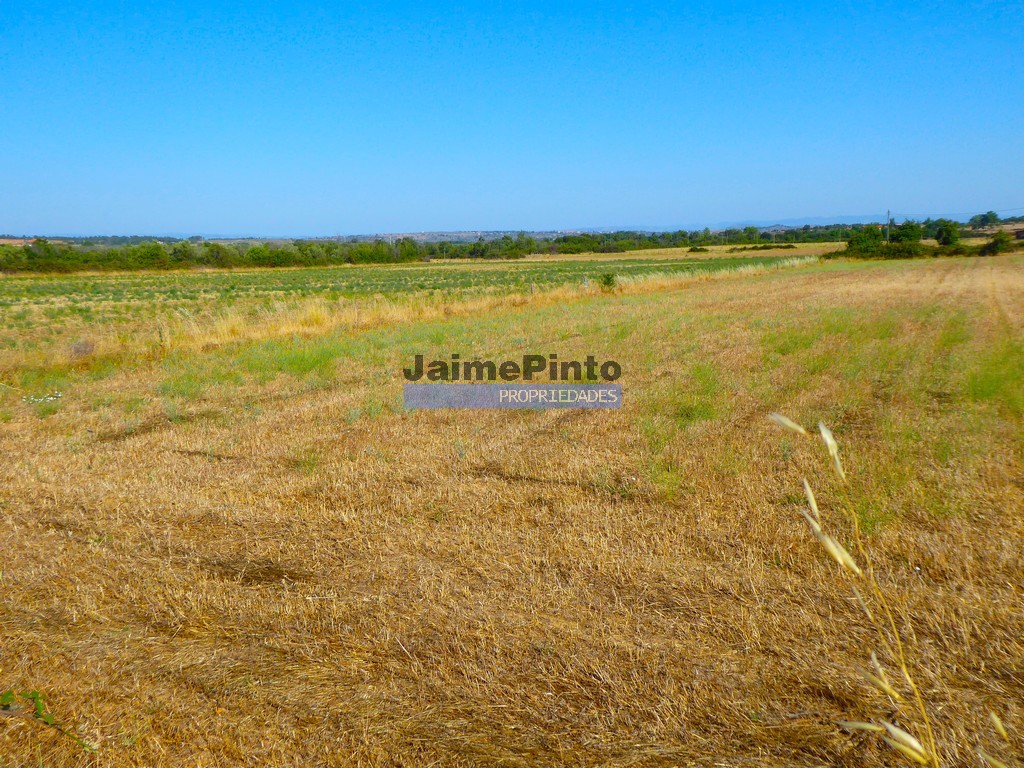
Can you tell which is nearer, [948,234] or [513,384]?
[513,384]

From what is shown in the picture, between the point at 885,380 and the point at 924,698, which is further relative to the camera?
the point at 885,380

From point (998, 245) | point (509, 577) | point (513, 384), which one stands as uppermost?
point (998, 245)

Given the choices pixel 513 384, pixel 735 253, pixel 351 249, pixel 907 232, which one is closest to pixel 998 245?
pixel 907 232

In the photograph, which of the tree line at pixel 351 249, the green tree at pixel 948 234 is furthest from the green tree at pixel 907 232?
the green tree at pixel 948 234

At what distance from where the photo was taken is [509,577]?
141 inches

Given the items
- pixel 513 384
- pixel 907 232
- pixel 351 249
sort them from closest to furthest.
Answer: pixel 513 384 < pixel 907 232 < pixel 351 249

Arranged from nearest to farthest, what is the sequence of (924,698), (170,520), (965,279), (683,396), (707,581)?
(924,698) → (707,581) → (170,520) → (683,396) → (965,279)

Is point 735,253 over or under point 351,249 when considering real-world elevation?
under

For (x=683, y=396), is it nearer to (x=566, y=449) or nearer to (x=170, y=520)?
(x=566, y=449)

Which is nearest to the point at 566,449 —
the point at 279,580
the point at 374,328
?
the point at 279,580

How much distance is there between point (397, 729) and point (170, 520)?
2970 millimetres

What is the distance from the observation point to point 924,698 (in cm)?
254

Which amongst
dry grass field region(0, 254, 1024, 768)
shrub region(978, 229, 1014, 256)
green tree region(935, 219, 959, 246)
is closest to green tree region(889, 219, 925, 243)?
green tree region(935, 219, 959, 246)

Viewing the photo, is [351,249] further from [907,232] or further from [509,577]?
[509,577]
